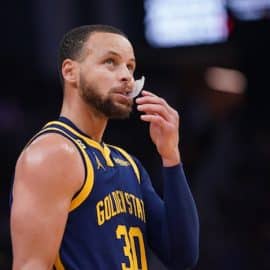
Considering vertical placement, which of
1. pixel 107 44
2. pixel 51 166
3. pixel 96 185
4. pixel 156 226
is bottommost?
pixel 156 226

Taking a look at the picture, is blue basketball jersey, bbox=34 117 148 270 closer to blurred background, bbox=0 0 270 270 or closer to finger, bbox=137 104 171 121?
finger, bbox=137 104 171 121

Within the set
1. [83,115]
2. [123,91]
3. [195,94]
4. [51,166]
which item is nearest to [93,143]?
[83,115]

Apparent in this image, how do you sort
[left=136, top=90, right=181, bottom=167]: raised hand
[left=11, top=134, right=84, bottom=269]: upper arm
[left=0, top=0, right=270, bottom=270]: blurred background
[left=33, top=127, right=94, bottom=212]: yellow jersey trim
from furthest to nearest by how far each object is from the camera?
[left=0, top=0, right=270, bottom=270]: blurred background
[left=136, top=90, right=181, bottom=167]: raised hand
[left=33, top=127, right=94, bottom=212]: yellow jersey trim
[left=11, top=134, right=84, bottom=269]: upper arm

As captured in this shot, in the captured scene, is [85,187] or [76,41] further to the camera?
[76,41]

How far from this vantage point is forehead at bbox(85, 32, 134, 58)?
3.73m

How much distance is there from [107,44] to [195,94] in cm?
546

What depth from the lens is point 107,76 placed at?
12.0ft

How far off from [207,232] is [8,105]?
2.53 m

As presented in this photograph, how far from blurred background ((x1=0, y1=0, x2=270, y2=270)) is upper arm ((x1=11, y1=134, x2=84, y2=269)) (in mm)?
3358

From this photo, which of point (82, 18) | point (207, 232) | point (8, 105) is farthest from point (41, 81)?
point (207, 232)

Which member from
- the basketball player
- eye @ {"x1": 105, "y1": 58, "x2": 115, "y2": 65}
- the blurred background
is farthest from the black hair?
the blurred background

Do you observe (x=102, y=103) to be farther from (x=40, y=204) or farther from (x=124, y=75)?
(x=40, y=204)

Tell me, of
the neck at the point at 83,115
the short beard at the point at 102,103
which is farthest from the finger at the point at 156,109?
the neck at the point at 83,115

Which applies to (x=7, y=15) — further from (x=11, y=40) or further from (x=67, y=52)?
(x=67, y=52)
